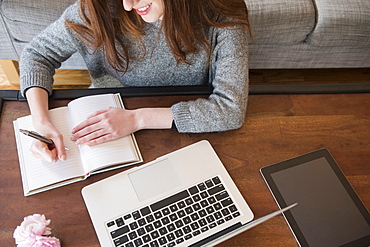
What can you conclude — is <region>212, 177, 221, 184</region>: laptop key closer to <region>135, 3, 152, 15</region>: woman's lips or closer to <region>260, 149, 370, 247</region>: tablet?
<region>260, 149, 370, 247</region>: tablet

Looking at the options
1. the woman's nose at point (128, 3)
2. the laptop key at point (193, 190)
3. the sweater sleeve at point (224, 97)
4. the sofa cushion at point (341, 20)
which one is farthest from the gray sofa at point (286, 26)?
the laptop key at point (193, 190)

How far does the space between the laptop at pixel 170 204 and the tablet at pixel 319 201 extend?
0.08m

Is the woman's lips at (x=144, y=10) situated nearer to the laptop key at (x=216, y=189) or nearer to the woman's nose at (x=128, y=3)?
the woman's nose at (x=128, y=3)

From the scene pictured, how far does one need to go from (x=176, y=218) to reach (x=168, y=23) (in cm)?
49

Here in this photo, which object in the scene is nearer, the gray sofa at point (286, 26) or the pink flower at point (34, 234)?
the pink flower at point (34, 234)

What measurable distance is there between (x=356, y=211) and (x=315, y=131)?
0.23 metres

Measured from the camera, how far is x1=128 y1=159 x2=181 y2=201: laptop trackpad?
866mm

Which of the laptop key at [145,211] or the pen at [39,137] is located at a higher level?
the pen at [39,137]

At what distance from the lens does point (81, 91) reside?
1022 mm

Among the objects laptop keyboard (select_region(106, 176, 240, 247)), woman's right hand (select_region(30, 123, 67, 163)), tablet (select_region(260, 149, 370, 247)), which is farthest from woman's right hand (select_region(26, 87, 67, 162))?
tablet (select_region(260, 149, 370, 247))

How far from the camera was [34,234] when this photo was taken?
2.49 ft

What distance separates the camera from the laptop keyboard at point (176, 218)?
0.80 metres

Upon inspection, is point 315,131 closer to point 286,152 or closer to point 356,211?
point 286,152

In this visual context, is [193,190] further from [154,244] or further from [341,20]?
[341,20]
